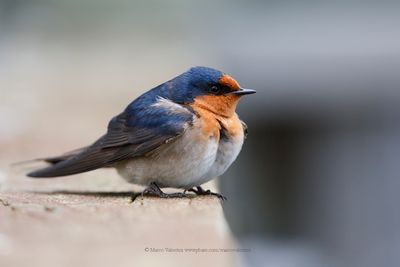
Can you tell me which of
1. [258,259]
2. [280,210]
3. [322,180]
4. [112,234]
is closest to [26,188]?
[112,234]

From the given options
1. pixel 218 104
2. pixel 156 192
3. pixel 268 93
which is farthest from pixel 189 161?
pixel 268 93

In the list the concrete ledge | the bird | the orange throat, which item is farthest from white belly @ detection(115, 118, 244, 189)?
the concrete ledge

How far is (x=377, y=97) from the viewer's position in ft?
29.7

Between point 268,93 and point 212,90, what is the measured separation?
204 inches

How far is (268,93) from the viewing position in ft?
30.3

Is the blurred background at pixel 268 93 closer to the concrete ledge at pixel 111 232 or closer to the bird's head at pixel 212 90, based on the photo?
the bird's head at pixel 212 90

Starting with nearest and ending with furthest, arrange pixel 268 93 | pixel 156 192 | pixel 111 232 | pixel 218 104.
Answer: pixel 111 232, pixel 156 192, pixel 218 104, pixel 268 93

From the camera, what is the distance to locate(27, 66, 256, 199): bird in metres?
3.88

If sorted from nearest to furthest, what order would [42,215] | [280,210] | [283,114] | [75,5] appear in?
[42,215] → [280,210] → [283,114] → [75,5]

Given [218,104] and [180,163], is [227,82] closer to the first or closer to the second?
[218,104]

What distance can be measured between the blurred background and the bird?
609mm

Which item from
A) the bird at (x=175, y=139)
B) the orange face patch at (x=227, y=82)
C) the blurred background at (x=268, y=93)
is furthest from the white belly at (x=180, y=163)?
A: the blurred background at (x=268, y=93)

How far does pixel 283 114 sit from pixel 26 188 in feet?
16.4

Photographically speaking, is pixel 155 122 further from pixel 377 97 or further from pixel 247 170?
pixel 377 97
